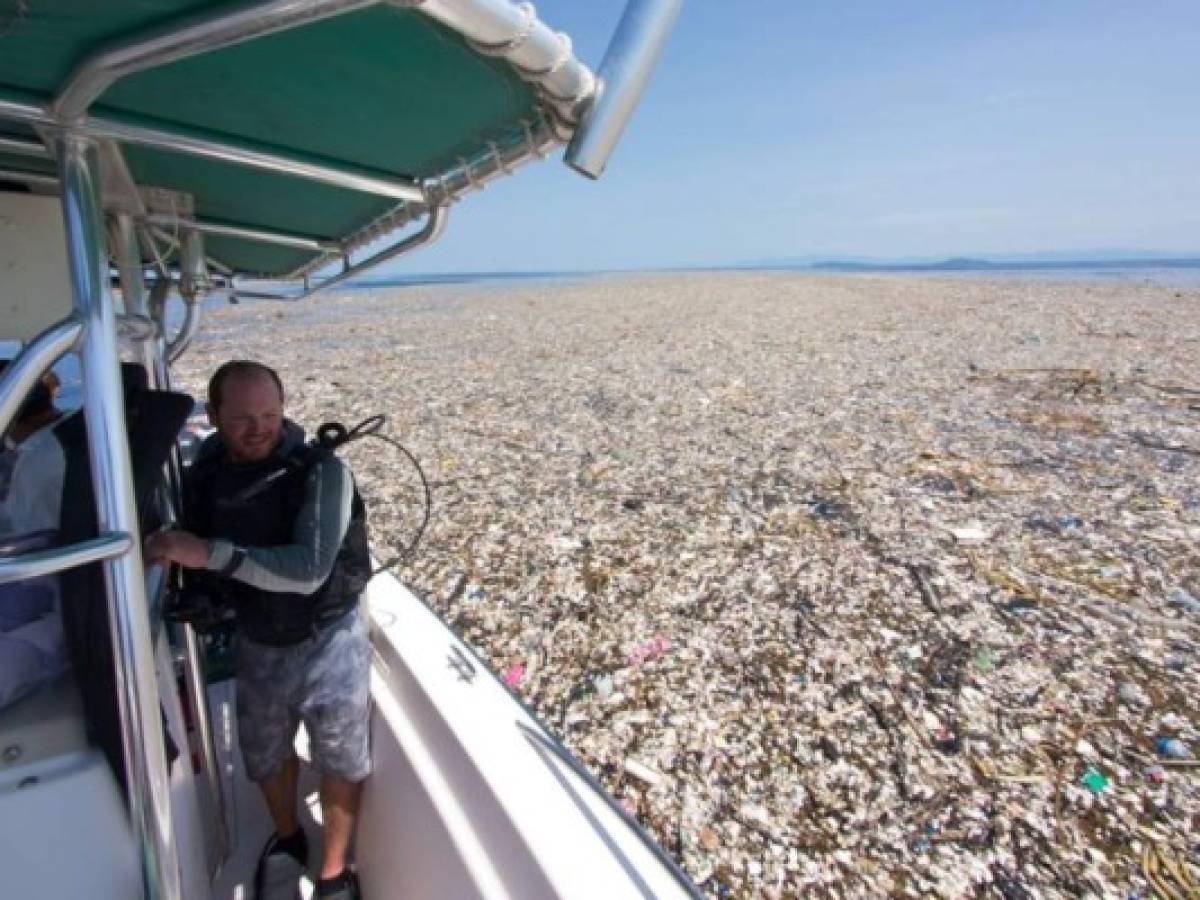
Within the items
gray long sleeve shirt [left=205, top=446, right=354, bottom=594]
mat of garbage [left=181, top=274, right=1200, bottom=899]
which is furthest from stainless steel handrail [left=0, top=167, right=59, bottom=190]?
mat of garbage [left=181, top=274, right=1200, bottom=899]

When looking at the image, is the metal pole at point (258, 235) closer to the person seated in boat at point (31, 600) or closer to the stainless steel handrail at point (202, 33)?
the person seated in boat at point (31, 600)

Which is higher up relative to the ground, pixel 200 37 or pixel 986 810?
pixel 200 37

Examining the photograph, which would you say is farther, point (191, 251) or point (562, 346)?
point (562, 346)

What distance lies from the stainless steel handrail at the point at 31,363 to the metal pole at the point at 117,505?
0.07 ft

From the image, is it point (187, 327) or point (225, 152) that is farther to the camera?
point (187, 327)

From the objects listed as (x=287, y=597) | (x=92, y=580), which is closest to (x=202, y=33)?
(x=92, y=580)

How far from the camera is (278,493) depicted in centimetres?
204

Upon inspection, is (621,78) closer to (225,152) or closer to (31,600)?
(225,152)

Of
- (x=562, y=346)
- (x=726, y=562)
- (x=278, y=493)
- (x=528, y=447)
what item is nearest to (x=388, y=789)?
(x=278, y=493)

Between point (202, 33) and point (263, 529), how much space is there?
4.98 feet

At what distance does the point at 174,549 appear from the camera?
157 cm

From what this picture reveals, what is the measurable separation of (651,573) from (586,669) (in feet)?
3.90

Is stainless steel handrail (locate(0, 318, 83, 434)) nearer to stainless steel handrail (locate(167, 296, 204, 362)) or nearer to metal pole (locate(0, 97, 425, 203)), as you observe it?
metal pole (locate(0, 97, 425, 203))

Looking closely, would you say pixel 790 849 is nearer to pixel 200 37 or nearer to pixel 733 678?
pixel 733 678
